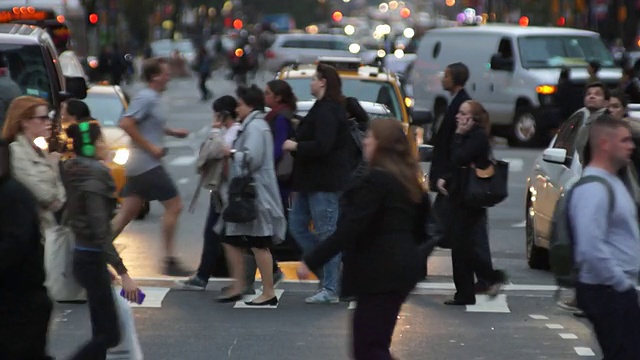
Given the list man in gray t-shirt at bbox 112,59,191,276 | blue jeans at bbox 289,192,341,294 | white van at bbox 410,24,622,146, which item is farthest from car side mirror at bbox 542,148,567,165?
white van at bbox 410,24,622,146

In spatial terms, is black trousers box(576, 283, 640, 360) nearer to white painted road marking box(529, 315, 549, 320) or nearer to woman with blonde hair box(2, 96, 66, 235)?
woman with blonde hair box(2, 96, 66, 235)

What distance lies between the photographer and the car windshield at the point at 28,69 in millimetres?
15797

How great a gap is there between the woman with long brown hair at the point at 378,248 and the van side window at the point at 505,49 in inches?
888

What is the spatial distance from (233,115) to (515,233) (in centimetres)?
572

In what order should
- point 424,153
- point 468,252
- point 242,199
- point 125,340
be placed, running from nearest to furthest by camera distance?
point 125,340
point 242,199
point 468,252
point 424,153

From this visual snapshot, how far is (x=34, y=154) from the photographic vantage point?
952 centimetres

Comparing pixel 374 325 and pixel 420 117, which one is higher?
pixel 374 325

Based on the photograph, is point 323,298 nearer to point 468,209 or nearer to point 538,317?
point 468,209

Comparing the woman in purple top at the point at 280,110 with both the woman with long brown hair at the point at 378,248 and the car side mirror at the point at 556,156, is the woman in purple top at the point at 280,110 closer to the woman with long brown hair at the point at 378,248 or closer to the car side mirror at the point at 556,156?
the car side mirror at the point at 556,156

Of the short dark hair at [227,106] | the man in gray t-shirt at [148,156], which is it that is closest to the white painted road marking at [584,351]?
the short dark hair at [227,106]

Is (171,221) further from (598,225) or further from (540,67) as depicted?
(540,67)

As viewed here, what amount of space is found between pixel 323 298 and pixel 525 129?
17.7 metres

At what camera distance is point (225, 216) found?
453 inches

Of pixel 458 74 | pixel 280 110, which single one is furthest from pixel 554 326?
pixel 280 110
